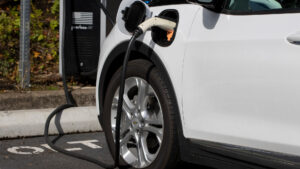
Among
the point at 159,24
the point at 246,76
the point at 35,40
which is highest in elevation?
the point at 159,24

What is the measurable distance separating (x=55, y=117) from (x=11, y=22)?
3.05m

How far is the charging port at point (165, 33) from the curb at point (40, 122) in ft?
6.27

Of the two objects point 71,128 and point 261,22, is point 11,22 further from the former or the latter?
point 261,22

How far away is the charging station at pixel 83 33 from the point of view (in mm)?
6902

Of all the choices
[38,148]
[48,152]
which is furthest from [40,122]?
[48,152]

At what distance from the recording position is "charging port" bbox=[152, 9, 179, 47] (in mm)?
3918

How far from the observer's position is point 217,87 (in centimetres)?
356

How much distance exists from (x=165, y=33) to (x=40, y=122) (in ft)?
6.64

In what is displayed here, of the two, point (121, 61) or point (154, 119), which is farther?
point (121, 61)

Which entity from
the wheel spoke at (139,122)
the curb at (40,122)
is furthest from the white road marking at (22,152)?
the wheel spoke at (139,122)

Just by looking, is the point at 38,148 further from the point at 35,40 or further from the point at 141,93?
the point at 35,40

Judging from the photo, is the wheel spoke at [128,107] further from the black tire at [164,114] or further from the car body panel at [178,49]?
the car body panel at [178,49]

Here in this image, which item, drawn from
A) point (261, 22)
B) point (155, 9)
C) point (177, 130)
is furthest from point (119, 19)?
point (261, 22)

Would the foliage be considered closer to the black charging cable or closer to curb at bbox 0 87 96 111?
curb at bbox 0 87 96 111
